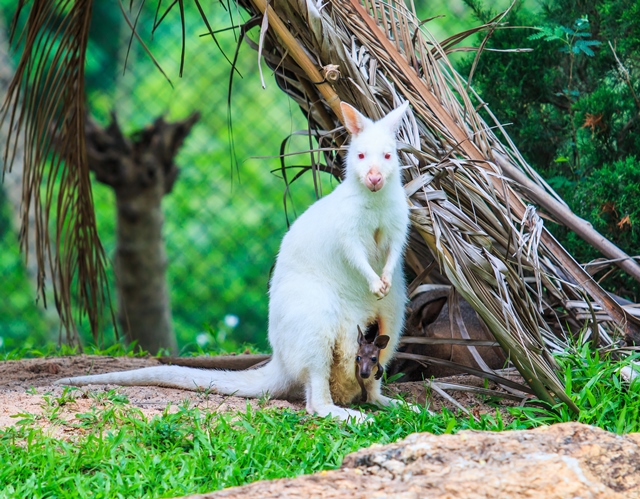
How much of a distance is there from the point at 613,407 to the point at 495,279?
0.67 metres

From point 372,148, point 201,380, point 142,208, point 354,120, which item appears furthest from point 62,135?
point 142,208

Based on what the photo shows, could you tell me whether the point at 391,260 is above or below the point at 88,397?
above

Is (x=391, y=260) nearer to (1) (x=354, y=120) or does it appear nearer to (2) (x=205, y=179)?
(1) (x=354, y=120)

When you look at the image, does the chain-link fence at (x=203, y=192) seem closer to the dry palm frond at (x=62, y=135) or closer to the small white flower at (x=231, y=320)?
the small white flower at (x=231, y=320)

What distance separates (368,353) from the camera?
11.0ft

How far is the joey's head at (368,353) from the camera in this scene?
10.9 ft

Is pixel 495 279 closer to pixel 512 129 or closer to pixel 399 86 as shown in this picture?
pixel 399 86

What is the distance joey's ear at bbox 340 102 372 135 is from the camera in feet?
10.5

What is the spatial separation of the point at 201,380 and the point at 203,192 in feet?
11.5

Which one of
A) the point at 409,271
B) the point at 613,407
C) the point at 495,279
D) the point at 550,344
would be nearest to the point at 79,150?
the point at 409,271

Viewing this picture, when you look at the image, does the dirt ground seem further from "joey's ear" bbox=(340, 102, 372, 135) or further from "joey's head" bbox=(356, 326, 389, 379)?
"joey's ear" bbox=(340, 102, 372, 135)

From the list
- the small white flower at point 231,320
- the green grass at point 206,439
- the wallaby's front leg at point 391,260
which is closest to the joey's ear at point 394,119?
the wallaby's front leg at point 391,260

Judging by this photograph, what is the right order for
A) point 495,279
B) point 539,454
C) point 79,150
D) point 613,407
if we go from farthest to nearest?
1. point 79,150
2. point 495,279
3. point 613,407
4. point 539,454

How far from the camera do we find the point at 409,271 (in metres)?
4.35
